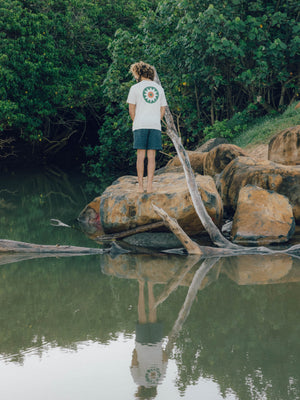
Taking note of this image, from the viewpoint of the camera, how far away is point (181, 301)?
5.96 m

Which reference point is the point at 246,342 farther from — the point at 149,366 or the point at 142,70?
the point at 142,70

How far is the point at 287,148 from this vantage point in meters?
11.5

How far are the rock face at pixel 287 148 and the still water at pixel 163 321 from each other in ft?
13.6

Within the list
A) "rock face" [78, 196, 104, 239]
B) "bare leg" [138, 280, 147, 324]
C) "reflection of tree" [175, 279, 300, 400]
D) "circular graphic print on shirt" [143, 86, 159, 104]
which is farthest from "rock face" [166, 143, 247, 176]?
"reflection of tree" [175, 279, 300, 400]

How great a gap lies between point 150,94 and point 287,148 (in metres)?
4.35

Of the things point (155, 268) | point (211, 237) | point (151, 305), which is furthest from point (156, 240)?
point (151, 305)

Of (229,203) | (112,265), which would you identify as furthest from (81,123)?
(112,265)

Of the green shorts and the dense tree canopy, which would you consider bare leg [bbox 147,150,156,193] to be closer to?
the green shorts

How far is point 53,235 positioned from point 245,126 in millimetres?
8487

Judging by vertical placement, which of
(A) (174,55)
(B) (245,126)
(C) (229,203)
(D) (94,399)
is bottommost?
(D) (94,399)

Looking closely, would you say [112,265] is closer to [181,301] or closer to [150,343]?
[181,301]

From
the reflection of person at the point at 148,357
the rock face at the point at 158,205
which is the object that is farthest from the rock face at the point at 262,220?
the reflection of person at the point at 148,357

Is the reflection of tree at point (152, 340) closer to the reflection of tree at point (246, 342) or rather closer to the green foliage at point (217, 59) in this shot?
the reflection of tree at point (246, 342)

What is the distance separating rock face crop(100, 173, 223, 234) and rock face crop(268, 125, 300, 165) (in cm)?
274
